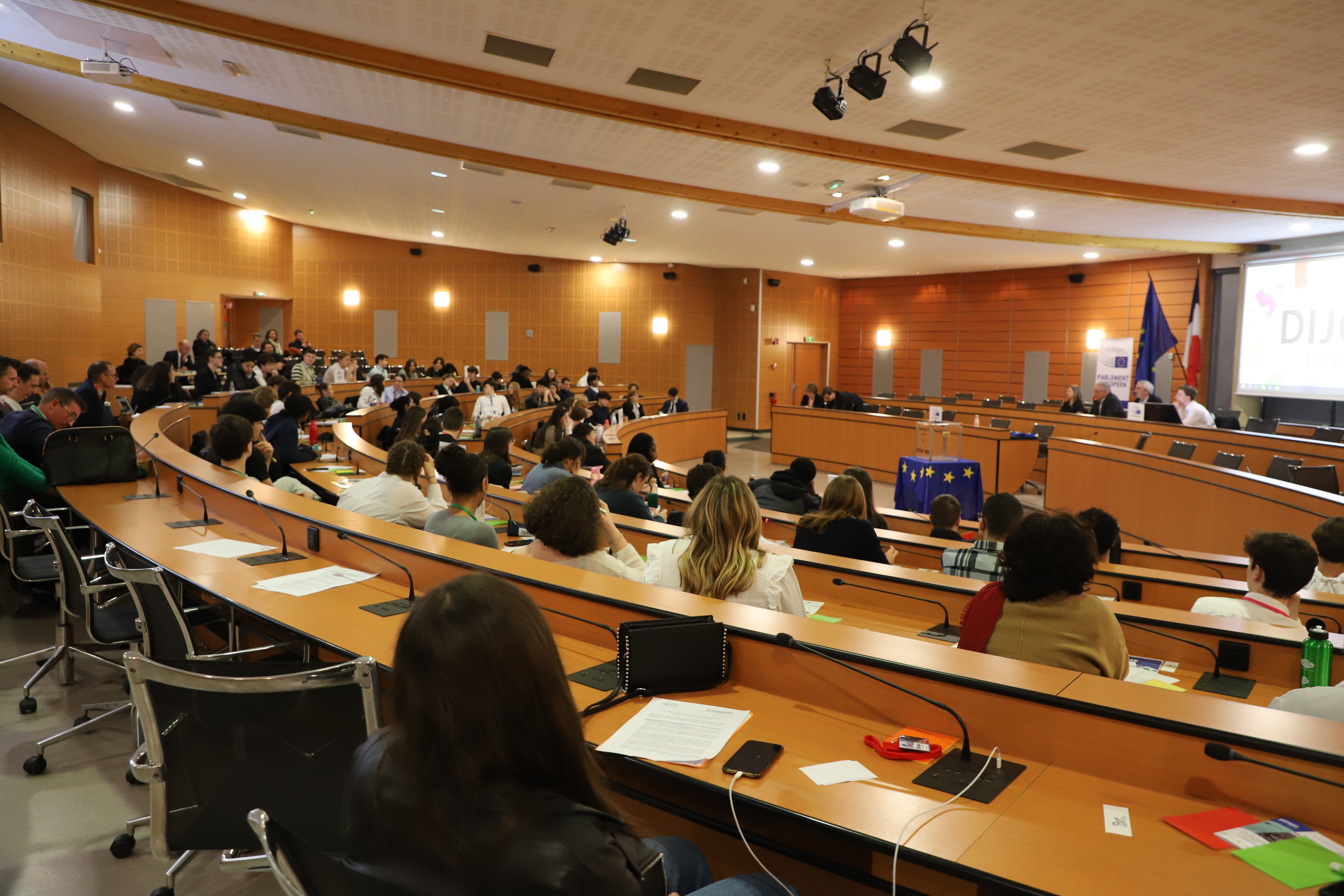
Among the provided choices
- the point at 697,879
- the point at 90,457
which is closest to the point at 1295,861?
the point at 697,879

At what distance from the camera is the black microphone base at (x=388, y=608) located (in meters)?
2.80

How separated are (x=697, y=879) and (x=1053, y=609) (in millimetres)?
1360

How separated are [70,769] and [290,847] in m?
2.74

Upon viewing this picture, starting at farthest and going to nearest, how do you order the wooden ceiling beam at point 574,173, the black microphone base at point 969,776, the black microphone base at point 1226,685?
the wooden ceiling beam at point 574,173, the black microphone base at point 1226,685, the black microphone base at point 969,776

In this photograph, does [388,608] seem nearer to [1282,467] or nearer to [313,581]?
[313,581]

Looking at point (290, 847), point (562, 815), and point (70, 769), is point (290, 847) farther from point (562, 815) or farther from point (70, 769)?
point (70, 769)

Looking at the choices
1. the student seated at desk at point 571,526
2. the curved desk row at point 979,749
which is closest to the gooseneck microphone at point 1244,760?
the curved desk row at point 979,749

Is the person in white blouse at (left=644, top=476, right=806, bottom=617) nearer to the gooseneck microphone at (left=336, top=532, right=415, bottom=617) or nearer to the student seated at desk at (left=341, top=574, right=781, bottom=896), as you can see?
the gooseneck microphone at (left=336, top=532, right=415, bottom=617)

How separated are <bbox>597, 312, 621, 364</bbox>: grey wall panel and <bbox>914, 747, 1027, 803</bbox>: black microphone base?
17299 millimetres

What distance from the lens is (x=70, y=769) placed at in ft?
10.4

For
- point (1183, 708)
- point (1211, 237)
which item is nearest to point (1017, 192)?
point (1211, 237)

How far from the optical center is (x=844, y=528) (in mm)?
4250

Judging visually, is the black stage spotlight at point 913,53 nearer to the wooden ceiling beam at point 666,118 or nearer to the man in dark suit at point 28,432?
the wooden ceiling beam at point 666,118

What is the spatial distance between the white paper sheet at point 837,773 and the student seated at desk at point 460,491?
2121 millimetres
